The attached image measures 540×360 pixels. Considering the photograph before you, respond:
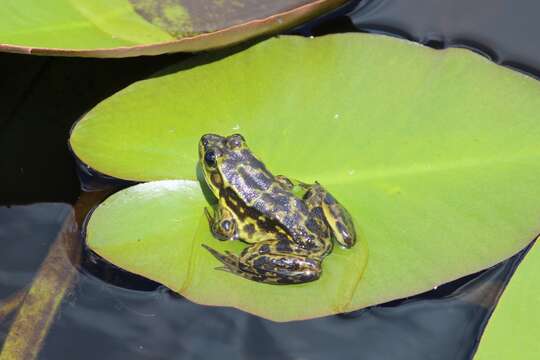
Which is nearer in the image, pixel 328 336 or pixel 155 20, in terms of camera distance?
pixel 328 336

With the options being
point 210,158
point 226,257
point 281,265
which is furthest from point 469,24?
point 226,257

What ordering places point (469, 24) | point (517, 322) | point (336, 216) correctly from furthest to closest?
point (469, 24) < point (336, 216) < point (517, 322)

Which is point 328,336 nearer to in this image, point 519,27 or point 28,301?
point 28,301

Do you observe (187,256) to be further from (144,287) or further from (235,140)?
(235,140)

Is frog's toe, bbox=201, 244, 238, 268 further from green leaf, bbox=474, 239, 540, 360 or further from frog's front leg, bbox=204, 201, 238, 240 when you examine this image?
green leaf, bbox=474, 239, 540, 360

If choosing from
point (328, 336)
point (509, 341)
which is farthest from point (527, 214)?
point (328, 336)

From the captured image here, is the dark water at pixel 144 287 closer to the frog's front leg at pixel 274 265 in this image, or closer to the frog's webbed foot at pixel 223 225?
the frog's front leg at pixel 274 265

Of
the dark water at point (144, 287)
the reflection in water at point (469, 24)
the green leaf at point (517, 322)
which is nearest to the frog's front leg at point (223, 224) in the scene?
the dark water at point (144, 287)
